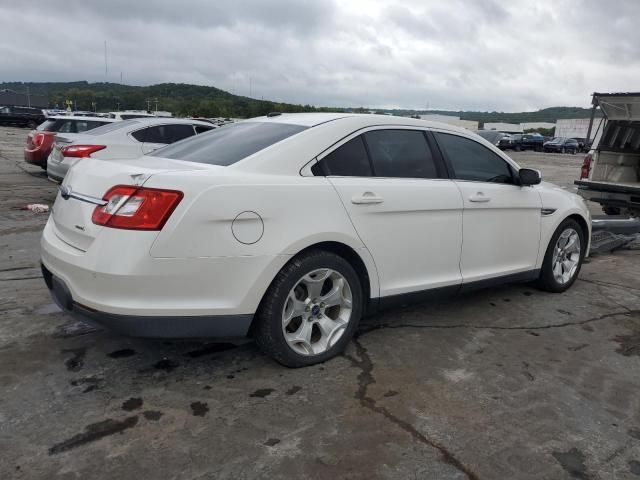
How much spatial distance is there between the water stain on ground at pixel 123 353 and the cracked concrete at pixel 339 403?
12 mm

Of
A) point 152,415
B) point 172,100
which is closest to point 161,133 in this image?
point 152,415

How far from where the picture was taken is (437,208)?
12.9ft

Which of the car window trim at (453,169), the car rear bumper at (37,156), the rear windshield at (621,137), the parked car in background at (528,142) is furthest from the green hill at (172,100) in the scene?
the car window trim at (453,169)

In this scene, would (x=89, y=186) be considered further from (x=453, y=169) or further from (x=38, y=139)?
(x=38, y=139)

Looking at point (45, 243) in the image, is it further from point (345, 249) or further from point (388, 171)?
point (388, 171)

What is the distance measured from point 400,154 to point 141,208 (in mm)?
1884

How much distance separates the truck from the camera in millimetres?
8562

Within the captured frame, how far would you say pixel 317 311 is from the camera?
11.3 ft

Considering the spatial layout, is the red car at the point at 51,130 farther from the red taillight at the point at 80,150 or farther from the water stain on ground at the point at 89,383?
the water stain on ground at the point at 89,383

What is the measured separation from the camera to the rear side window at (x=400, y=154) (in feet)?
12.3

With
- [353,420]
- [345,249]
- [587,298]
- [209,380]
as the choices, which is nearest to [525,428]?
[353,420]

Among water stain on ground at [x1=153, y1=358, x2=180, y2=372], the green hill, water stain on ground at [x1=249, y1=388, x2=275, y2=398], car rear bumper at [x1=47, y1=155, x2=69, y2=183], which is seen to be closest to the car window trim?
water stain on ground at [x1=249, y1=388, x2=275, y2=398]

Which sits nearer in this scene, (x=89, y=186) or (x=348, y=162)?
(x=89, y=186)

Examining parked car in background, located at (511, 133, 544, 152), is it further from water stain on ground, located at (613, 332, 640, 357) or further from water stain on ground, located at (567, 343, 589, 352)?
water stain on ground, located at (567, 343, 589, 352)
